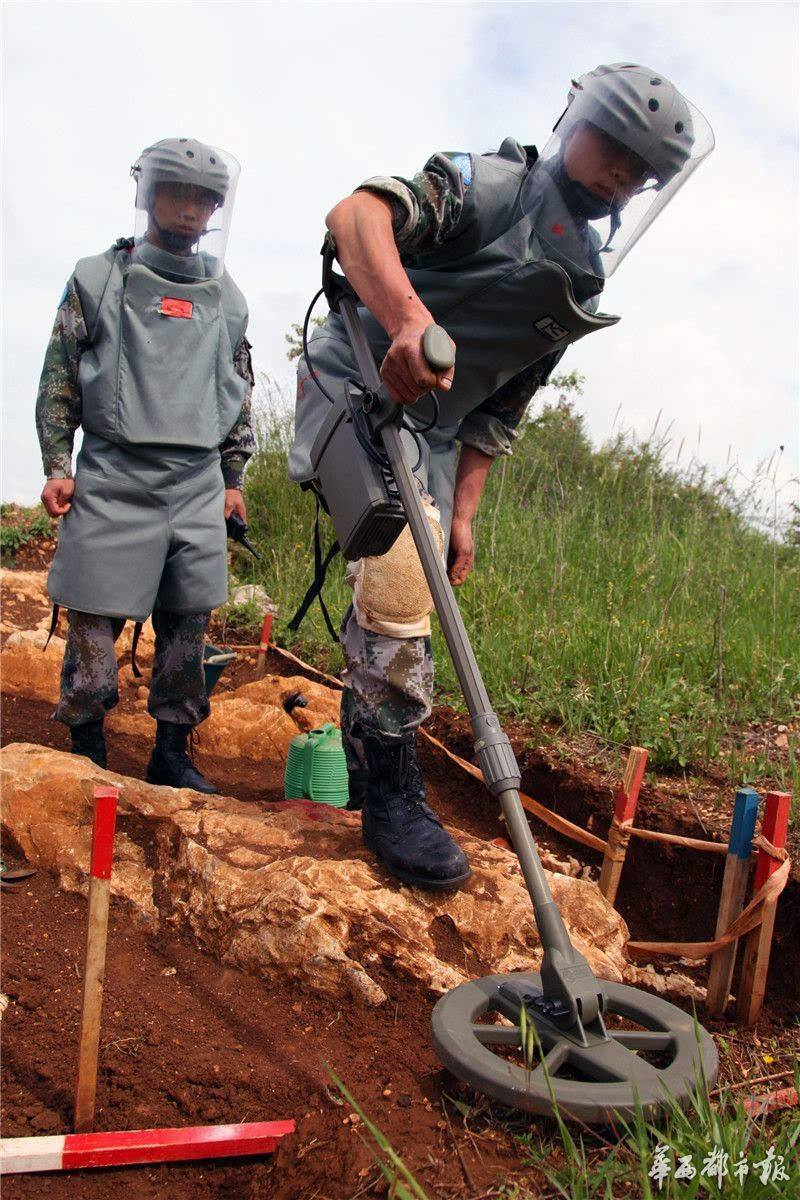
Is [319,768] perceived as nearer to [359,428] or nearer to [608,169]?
[359,428]

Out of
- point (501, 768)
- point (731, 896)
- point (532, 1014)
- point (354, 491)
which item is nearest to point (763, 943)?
point (731, 896)

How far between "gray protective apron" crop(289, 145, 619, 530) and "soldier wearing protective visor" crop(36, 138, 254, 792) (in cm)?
70

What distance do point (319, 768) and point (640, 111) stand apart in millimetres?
2096

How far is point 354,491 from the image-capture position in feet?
6.21

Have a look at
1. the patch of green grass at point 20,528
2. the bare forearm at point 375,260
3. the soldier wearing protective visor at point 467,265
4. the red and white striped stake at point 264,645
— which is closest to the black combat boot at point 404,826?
the soldier wearing protective visor at point 467,265

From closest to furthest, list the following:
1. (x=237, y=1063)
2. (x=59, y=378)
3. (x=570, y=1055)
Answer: (x=570, y=1055), (x=237, y=1063), (x=59, y=378)

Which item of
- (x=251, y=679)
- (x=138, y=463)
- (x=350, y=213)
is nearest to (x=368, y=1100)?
(x=350, y=213)

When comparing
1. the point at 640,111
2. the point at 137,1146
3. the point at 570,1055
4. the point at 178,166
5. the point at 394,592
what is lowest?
the point at 137,1146

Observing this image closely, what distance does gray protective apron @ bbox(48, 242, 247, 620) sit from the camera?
112 inches

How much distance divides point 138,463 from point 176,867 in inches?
50.0

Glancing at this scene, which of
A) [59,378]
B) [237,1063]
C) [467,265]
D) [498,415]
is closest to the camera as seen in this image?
[237,1063]

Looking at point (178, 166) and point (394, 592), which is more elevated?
point (178, 166)

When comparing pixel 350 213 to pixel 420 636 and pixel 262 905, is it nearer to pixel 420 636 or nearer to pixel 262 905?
pixel 420 636

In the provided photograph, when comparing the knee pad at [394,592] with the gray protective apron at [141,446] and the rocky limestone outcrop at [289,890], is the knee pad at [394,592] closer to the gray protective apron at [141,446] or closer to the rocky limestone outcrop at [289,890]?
the rocky limestone outcrop at [289,890]
